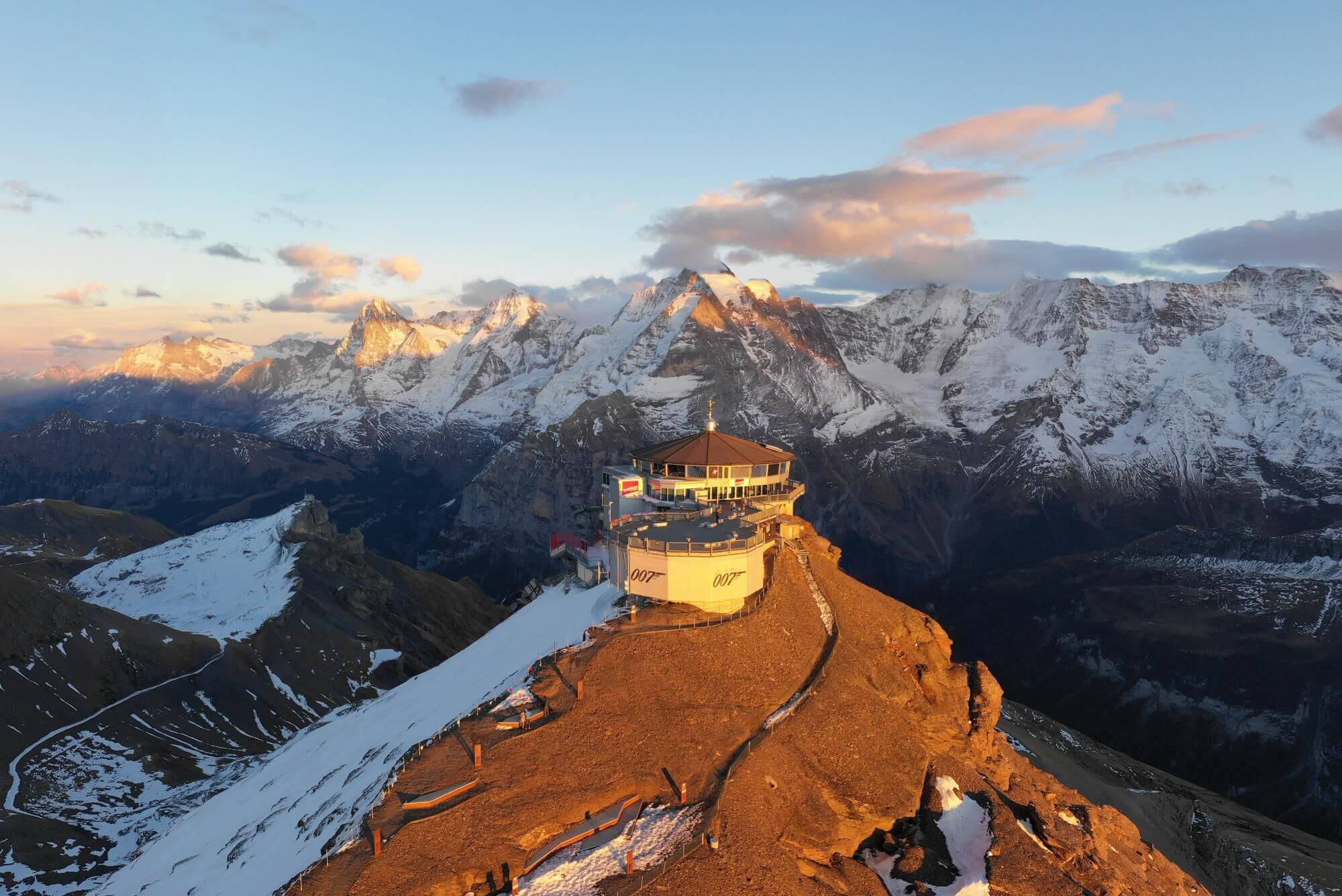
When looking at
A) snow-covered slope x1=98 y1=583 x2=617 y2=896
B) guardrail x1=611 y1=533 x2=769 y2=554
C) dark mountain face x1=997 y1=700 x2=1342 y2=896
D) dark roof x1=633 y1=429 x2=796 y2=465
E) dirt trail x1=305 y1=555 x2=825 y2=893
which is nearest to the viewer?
dirt trail x1=305 y1=555 x2=825 y2=893

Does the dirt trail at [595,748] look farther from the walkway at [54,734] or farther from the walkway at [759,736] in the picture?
the walkway at [54,734]

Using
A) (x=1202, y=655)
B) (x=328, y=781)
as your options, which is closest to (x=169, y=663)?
(x=328, y=781)

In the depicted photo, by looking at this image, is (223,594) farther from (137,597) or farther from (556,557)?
(556,557)

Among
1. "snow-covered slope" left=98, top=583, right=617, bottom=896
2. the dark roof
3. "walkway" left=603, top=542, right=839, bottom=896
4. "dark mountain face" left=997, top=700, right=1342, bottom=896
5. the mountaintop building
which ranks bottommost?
"dark mountain face" left=997, top=700, right=1342, bottom=896

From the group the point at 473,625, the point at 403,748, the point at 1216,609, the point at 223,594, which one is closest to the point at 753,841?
the point at 403,748

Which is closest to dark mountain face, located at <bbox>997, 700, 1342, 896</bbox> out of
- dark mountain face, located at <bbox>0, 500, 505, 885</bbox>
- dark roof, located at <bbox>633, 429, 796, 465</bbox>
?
dark roof, located at <bbox>633, 429, 796, 465</bbox>

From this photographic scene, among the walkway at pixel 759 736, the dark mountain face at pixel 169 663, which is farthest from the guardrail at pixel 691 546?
the dark mountain face at pixel 169 663

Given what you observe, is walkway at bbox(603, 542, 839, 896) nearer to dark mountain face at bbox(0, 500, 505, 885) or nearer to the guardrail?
the guardrail
